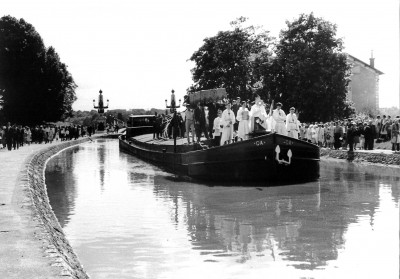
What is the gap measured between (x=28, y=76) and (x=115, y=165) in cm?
2928

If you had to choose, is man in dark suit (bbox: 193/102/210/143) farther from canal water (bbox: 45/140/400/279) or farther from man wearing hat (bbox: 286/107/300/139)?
man wearing hat (bbox: 286/107/300/139)

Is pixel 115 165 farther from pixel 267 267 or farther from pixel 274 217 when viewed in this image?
pixel 267 267

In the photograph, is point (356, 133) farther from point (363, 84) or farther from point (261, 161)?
point (363, 84)

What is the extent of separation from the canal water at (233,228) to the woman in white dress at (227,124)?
89.2 inches

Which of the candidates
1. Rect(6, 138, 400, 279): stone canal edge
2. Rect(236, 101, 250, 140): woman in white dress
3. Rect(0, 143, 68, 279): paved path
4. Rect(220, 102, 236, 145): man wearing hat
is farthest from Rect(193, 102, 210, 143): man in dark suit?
Rect(0, 143, 68, 279): paved path

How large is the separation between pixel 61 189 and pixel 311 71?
29039 mm

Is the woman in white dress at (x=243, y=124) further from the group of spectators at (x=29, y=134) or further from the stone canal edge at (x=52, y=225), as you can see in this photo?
the group of spectators at (x=29, y=134)

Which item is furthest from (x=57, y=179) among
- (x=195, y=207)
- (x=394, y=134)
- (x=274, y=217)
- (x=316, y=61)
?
(x=316, y=61)

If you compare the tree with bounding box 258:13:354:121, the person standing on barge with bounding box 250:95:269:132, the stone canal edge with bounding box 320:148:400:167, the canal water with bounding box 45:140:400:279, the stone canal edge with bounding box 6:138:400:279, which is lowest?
the canal water with bounding box 45:140:400:279

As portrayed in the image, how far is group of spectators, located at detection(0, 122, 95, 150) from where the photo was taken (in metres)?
38.6

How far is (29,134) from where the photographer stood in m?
49.9

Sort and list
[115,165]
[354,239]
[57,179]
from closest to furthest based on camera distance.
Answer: [354,239]
[57,179]
[115,165]

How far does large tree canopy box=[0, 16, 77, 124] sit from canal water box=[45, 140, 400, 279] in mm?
37254

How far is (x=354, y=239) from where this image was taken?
36.1 feet
